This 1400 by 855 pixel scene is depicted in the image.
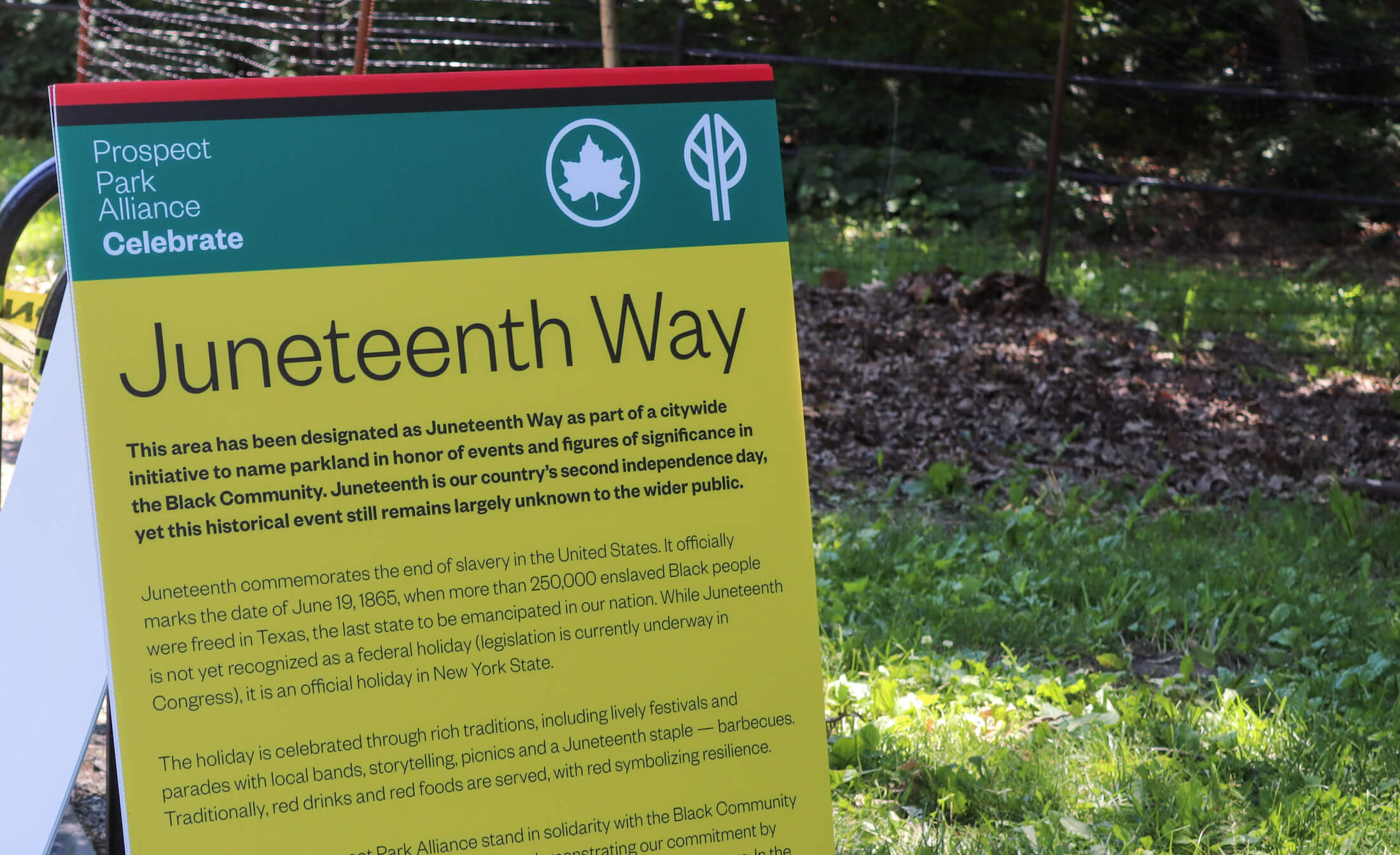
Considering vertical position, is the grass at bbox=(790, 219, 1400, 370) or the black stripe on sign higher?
the black stripe on sign

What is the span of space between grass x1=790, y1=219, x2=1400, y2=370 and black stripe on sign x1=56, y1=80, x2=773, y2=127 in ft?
24.6

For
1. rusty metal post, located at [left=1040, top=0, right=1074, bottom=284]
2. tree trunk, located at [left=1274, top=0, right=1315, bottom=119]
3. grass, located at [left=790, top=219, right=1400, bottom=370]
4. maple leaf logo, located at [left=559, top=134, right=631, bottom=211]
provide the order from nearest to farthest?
maple leaf logo, located at [left=559, top=134, right=631, bottom=211], rusty metal post, located at [left=1040, top=0, right=1074, bottom=284], grass, located at [left=790, top=219, right=1400, bottom=370], tree trunk, located at [left=1274, top=0, right=1315, bottom=119]

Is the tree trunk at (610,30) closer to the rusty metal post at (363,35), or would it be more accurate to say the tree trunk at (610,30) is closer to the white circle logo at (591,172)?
the rusty metal post at (363,35)

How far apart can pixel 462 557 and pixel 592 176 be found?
1.87 ft

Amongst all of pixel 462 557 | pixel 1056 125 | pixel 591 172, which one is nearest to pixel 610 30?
pixel 591 172

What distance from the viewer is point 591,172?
63.7 inches

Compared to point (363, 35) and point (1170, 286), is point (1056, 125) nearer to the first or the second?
point (1170, 286)

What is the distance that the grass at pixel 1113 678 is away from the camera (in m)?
2.62

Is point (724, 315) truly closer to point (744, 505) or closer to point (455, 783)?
point (744, 505)

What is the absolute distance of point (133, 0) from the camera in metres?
14.8

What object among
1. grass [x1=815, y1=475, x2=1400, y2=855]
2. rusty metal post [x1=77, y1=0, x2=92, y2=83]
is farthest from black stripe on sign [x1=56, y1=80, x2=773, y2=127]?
rusty metal post [x1=77, y1=0, x2=92, y2=83]

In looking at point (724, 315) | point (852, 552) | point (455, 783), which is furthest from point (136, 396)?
point (852, 552)

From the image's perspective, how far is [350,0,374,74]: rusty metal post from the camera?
8.41 feet

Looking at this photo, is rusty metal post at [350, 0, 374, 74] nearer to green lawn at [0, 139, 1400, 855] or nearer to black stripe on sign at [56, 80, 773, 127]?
black stripe on sign at [56, 80, 773, 127]
